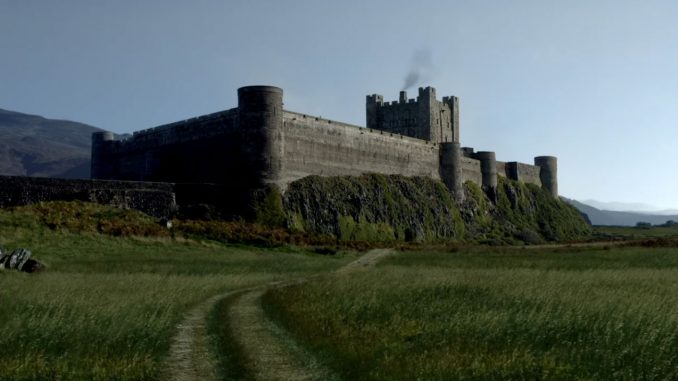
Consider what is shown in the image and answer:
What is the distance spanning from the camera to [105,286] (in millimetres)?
21859

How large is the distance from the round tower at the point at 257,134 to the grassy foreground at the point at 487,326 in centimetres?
3252

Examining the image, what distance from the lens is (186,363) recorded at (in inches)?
481

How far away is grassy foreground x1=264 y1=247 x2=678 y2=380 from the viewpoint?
11.0m

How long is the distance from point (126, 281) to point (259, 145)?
33.2 meters

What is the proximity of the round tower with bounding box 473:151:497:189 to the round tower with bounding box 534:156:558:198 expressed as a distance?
21.7 meters

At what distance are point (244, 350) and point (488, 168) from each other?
278 ft

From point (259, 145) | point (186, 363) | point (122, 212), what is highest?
point (259, 145)

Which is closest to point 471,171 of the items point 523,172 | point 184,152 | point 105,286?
point 523,172

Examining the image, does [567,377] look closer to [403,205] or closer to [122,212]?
[122,212]

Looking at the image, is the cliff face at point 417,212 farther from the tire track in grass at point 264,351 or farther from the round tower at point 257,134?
the tire track in grass at point 264,351

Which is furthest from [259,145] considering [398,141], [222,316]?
[222,316]

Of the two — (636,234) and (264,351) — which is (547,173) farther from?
(264,351)

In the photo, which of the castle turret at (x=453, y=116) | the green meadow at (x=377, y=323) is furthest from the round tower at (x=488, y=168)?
the green meadow at (x=377, y=323)

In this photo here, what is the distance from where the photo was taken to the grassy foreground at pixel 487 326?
433 inches
